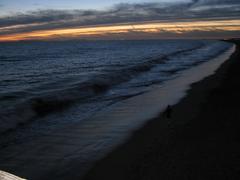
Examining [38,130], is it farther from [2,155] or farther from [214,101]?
[214,101]

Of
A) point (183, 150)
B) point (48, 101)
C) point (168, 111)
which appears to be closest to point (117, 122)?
point (168, 111)

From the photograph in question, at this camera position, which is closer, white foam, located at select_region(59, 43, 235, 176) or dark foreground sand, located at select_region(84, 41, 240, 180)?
dark foreground sand, located at select_region(84, 41, 240, 180)

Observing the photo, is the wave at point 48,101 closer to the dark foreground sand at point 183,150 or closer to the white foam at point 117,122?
the white foam at point 117,122

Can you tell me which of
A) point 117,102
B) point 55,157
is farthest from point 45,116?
point 55,157

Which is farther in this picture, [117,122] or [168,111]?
[117,122]

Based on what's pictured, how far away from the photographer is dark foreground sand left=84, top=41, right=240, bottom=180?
662cm

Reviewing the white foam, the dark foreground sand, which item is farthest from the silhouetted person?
the white foam

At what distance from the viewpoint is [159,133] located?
968 cm

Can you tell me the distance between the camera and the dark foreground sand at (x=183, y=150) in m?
6.62

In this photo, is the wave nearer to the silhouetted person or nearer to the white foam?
the white foam

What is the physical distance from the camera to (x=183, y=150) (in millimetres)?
7891

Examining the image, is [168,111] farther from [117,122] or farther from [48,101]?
[48,101]

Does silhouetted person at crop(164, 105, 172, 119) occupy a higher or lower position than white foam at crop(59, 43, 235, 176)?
higher

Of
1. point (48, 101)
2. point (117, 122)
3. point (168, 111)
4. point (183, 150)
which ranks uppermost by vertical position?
point (168, 111)
